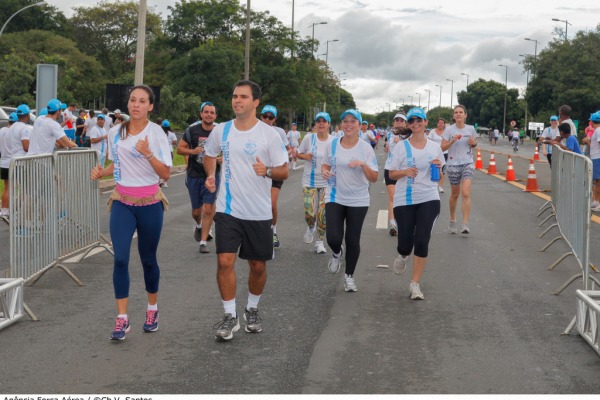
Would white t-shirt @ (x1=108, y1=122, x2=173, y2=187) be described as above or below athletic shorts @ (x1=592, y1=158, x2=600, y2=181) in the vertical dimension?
above

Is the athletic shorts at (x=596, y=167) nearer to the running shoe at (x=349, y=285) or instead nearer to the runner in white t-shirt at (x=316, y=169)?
the runner in white t-shirt at (x=316, y=169)

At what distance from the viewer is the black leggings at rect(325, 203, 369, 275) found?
8414mm

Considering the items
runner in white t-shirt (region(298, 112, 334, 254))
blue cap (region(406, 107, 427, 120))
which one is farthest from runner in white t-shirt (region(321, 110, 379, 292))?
runner in white t-shirt (region(298, 112, 334, 254))

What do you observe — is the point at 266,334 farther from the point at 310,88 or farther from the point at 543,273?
the point at 310,88

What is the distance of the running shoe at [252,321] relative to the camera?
21.6 feet

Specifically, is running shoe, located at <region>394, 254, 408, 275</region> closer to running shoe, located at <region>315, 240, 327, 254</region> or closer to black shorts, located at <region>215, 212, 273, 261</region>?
running shoe, located at <region>315, 240, 327, 254</region>

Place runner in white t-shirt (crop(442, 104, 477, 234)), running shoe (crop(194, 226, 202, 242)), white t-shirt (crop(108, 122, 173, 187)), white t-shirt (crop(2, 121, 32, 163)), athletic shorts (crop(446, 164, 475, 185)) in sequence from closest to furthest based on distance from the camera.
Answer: white t-shirt (crop(108, 122, 173, 187)), running shoe (crop(194, 226, 202, 242)), runner in white t-shirt (crop(442, 104, 477, 234)), athletic shorts (crop(446, 164, 475, 185)), white t-shirt (crop(2, 121, 32, 163))

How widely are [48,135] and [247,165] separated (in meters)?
6.83

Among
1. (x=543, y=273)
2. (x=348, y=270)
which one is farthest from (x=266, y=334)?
(x=543, y=273)

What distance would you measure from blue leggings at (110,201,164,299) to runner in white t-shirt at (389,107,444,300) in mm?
2551

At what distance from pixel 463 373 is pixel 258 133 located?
2197 millimetres

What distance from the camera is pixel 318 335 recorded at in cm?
654

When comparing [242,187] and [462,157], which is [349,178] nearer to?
[242,187]

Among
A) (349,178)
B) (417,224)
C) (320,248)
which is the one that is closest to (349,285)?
(417,224)
